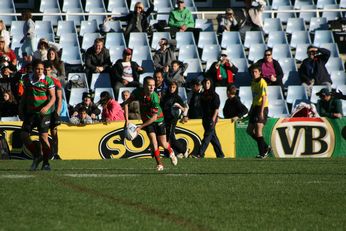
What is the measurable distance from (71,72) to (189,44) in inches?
127

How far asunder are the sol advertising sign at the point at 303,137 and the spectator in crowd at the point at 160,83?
2624mm

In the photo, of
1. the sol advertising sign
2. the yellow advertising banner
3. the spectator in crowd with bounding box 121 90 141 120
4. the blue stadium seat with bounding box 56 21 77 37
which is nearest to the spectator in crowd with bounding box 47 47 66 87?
the spectator in crowd with bounding box 121 90 141 120

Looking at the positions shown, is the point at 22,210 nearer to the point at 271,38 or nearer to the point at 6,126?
the point at 6,126

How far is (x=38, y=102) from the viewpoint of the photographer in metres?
16.3

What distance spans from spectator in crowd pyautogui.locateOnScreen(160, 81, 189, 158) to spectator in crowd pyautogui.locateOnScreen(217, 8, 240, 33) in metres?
5.42

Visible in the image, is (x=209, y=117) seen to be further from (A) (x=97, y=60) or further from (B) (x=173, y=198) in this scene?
(B) (x=173, y=198)

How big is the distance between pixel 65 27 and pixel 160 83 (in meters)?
4.93

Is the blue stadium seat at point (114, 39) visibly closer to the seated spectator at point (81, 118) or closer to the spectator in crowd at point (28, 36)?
the spectator in crowd at point (28, 36)

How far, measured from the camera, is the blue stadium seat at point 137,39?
26.5 metres

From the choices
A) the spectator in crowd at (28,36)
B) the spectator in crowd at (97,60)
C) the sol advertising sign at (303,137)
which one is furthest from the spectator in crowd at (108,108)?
the sol advertising sign at (303,137)

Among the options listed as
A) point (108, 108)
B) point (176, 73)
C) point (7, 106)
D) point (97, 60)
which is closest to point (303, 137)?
point (176, 73)

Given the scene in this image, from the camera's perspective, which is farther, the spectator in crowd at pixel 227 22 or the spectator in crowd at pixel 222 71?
the spectator in crowd at pixel 227 22

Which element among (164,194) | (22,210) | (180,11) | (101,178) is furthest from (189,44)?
(22,210)

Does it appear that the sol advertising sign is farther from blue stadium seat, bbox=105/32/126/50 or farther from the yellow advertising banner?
blue stadium seat, bbox=105/32/126/50
